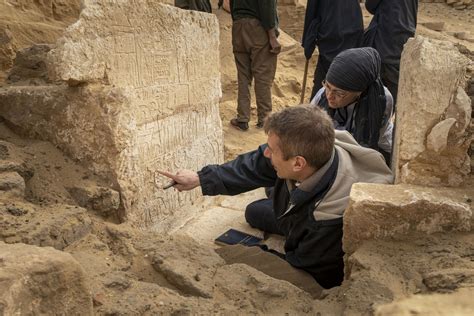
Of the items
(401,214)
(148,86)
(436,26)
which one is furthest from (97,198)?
(436,26)

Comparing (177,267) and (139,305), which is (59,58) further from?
(139,305)

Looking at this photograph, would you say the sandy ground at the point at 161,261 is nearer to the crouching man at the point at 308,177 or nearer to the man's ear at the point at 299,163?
the crouching man at the point at 308,177

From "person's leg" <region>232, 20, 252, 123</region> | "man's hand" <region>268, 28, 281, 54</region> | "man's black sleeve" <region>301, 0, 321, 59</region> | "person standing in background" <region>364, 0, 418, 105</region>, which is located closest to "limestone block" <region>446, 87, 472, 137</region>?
"person standing in background" <region>364, 0, 418, 105</region>

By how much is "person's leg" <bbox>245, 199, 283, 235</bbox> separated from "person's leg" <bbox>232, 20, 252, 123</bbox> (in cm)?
294

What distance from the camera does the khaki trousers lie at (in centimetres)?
597

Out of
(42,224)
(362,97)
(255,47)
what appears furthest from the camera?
(255,47)

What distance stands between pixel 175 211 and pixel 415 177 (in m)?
1.92

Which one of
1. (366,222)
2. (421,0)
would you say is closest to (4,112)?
(366,222)

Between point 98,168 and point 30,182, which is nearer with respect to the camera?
point 30,182

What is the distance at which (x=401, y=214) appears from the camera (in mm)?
2141

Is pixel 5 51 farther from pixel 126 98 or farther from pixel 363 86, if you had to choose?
pixel 363 86

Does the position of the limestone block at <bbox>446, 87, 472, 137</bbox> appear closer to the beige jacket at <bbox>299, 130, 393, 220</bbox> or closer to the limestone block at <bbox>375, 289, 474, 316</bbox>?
the beige jacket at <bbox>299, 130, 393, 220</bbox>

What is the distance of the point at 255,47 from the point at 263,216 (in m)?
3.09

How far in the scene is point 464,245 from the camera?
2.08m
